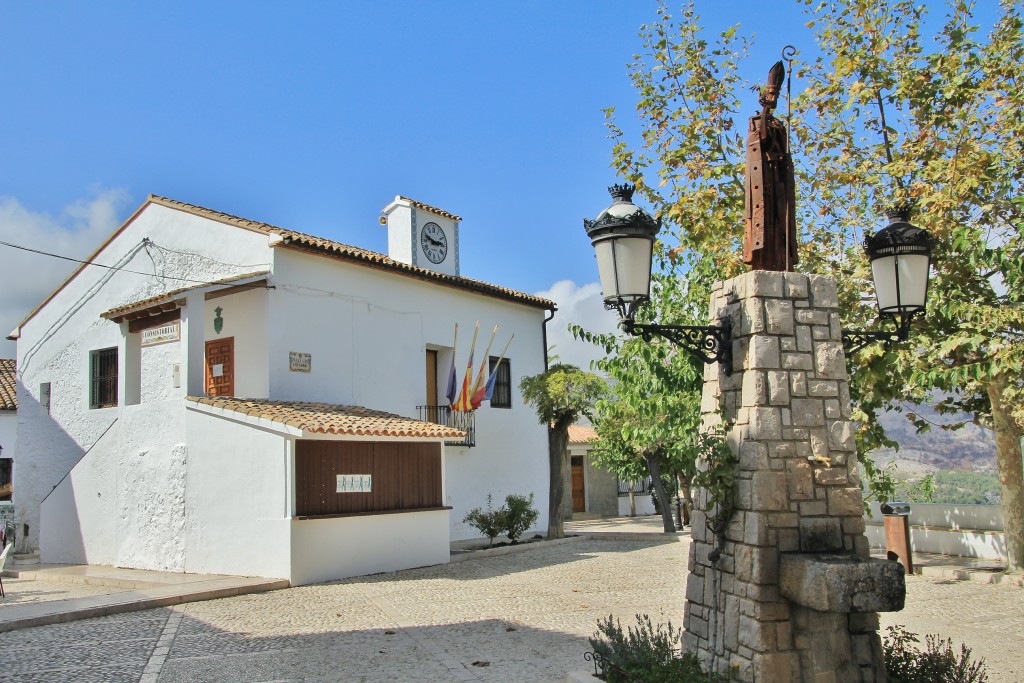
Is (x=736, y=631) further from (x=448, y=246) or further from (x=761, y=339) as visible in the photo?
(x=448, y=246)

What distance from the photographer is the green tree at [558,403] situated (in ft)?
53.3

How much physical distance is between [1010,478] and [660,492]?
369 inches

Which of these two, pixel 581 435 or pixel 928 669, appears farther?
pixel 581 435

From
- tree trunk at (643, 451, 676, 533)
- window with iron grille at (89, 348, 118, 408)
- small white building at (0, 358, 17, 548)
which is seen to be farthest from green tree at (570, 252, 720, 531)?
small white building at (0, 358, 17, 548)

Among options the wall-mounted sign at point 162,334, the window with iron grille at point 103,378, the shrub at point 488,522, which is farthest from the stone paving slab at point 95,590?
the shrub at point 488,522

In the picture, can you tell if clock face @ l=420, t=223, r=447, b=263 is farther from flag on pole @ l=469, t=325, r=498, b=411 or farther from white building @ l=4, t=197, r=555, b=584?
flag on pole @ l=469, t=325, r=498, b=411

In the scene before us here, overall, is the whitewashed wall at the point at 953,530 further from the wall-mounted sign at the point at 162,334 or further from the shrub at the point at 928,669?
the wall-mounted sign at the point at 162,334

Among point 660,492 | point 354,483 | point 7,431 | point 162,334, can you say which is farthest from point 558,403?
point 7,431

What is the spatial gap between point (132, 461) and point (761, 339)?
41.2 feet

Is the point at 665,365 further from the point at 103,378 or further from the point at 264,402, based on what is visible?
the point at 103,378

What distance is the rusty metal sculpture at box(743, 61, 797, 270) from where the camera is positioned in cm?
531

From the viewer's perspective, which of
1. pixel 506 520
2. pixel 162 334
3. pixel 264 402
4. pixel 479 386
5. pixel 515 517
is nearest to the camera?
pixel 264 402

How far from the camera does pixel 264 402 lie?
13.1 meters

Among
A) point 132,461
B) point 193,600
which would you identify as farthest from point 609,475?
point 193,600
